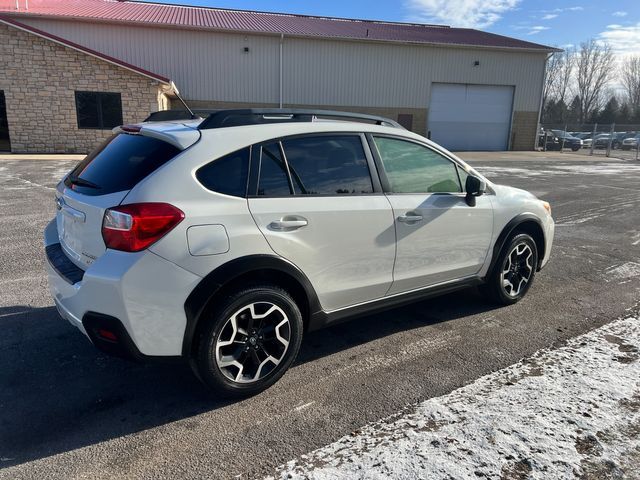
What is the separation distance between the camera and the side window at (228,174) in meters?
2.88

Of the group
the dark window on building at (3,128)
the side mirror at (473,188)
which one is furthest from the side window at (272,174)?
the dark window on building at (3,128)

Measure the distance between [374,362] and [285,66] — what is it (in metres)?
25.9

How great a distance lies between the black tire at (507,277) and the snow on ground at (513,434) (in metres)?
1.09

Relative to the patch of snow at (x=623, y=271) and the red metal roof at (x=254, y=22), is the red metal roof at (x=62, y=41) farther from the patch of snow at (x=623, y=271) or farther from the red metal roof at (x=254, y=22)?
the patch of snow at (x=623, y=271)

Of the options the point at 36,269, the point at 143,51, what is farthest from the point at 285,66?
the point at 36,269

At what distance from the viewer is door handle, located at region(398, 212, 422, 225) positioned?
3.64 m

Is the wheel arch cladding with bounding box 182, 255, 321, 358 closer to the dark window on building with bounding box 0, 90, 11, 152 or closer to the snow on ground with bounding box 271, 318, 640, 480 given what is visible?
the snow on ground with bounding box 271, 318, 640, 480

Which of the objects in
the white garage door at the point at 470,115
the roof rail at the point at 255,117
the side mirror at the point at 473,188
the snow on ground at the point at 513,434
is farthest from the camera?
the white garage door at the point at 470,115

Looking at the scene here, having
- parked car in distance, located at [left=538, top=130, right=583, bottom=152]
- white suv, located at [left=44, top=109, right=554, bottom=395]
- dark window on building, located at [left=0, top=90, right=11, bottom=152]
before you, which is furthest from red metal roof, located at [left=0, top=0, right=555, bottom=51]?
white suv, located at [left=44, top=109, right=554, bottom=395]

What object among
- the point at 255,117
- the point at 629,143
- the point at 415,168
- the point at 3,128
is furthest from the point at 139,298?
the point at 629,143

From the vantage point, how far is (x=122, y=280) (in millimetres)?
2609

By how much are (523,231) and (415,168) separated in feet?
4.90

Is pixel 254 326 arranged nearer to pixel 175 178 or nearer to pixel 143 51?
pixel 175 178

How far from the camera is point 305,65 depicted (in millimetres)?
27500
